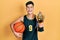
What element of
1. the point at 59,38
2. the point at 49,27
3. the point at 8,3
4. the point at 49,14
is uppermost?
the point at 8,3

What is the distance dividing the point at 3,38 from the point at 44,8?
19.7 inches

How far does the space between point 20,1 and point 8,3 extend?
0.38ft

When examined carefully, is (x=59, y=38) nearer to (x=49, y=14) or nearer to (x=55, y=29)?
(x=55, y=29)

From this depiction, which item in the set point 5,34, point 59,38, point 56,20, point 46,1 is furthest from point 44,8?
point 5,34

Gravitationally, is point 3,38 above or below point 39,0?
below

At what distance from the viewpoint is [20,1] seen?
5.38 ft

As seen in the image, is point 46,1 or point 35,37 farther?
point 46,1

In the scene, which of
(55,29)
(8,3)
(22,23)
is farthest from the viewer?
(55,29)

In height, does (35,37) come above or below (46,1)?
below

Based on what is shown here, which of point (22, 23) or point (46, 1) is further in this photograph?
point (46, 1)

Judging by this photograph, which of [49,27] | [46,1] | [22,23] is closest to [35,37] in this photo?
[22,23]

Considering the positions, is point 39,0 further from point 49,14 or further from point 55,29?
point 55,29

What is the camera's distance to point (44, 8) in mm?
1684

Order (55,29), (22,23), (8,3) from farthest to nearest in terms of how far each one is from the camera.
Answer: (55,29)
(8,3)
(22,23)
